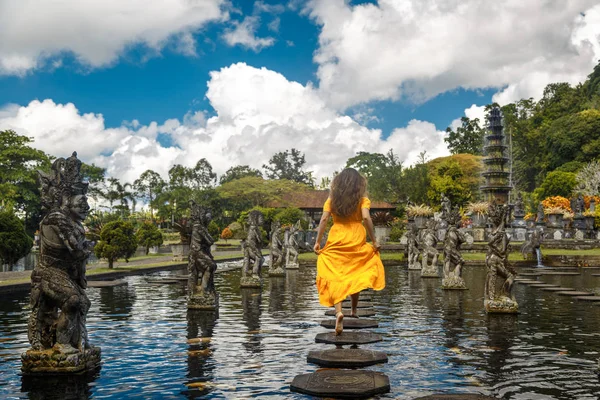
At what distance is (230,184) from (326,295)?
6453cm

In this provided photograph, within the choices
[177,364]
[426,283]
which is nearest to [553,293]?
[426,283]

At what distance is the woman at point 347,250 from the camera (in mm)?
7156

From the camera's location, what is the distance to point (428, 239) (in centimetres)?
1966

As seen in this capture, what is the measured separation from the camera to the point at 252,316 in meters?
10.0

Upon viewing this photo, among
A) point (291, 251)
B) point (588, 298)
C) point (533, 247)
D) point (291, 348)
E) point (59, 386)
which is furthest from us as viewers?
point (533, 247)

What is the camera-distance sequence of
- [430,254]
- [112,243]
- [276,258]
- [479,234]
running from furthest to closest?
1. [479,234]
2. [112,243]
3. [276,258]
4. [430,254]

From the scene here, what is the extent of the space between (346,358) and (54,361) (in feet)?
10.3

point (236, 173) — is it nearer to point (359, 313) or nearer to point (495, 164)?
point (495, 164)

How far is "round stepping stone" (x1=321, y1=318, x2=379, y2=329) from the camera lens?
868cm

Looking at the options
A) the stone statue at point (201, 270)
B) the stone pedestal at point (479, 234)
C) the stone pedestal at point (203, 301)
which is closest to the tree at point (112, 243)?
the stone statue at point (201, 270)

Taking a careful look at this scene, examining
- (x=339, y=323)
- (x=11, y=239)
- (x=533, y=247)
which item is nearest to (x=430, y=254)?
(x=533, y=247)

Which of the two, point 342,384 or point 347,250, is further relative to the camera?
point 347,250

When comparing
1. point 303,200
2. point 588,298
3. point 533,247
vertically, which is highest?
point 303,200

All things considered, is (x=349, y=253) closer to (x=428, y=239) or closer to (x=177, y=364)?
(x=177, y=364)
